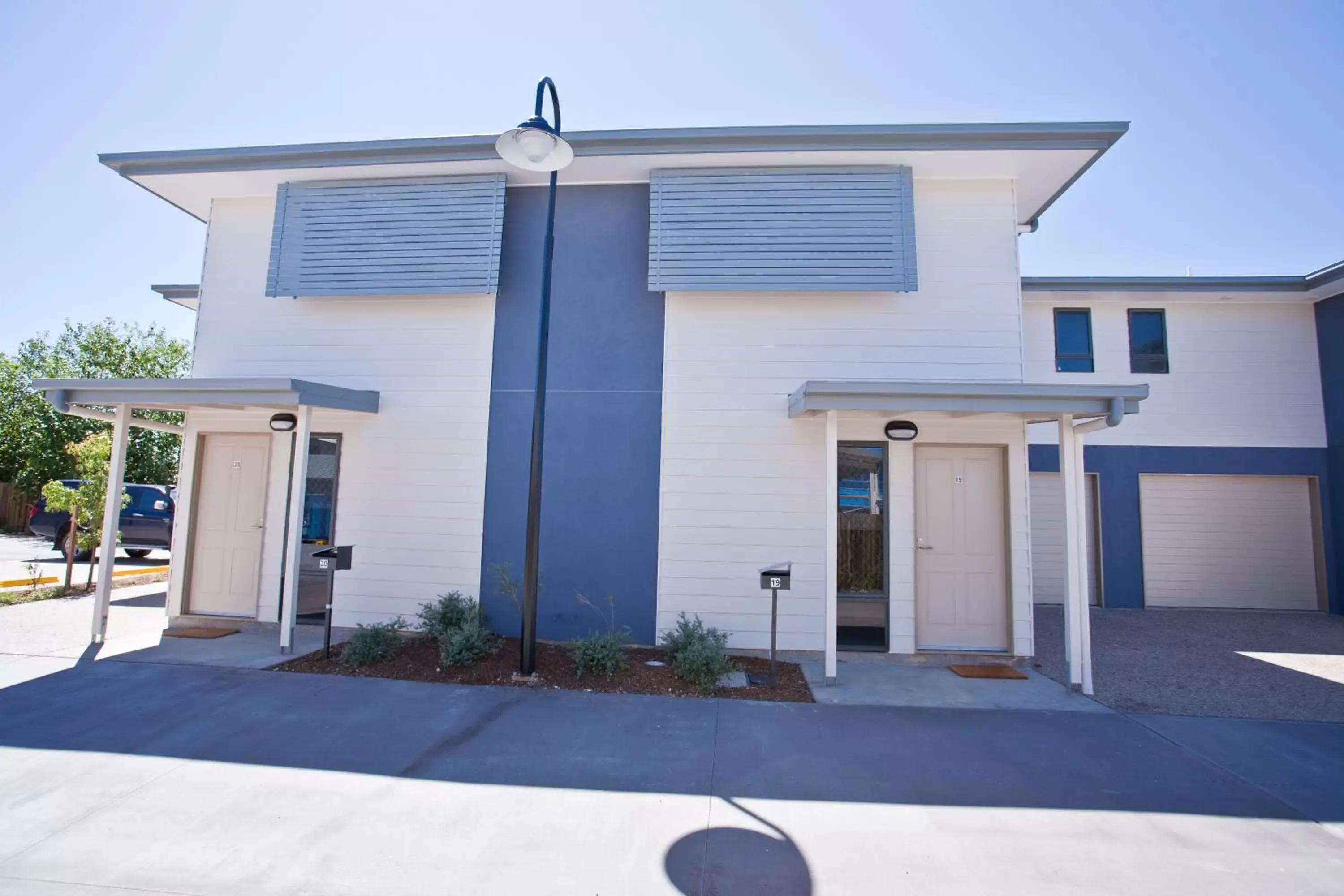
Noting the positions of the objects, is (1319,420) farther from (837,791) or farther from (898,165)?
(837,791)

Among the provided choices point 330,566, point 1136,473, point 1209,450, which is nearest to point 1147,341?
point 1209,450

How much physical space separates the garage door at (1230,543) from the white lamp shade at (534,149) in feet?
33.8

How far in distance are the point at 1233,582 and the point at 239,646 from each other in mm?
13816

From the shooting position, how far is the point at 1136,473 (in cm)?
1062

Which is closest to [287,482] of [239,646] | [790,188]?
[239,646]

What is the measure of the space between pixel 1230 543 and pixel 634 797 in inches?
445

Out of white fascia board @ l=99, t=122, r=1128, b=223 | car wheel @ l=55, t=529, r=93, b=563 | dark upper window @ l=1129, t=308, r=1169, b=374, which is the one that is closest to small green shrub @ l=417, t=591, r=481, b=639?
white fascia board @ l=99, t=122, r=1128, b=223

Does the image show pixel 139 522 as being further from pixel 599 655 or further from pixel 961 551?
pixel 961 551

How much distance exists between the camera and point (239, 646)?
6922 mm

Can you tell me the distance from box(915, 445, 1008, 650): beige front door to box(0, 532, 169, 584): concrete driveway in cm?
1223

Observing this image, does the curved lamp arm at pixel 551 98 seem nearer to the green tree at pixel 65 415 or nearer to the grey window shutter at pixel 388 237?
the grey window shutter at pixel 388 237

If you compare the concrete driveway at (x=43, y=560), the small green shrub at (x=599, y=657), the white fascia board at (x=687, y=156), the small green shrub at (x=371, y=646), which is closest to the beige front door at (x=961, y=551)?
the white fascia board at (x=687, y=156)

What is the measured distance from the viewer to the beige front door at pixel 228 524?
7773 millimetres

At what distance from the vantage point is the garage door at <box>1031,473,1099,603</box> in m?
10.7
